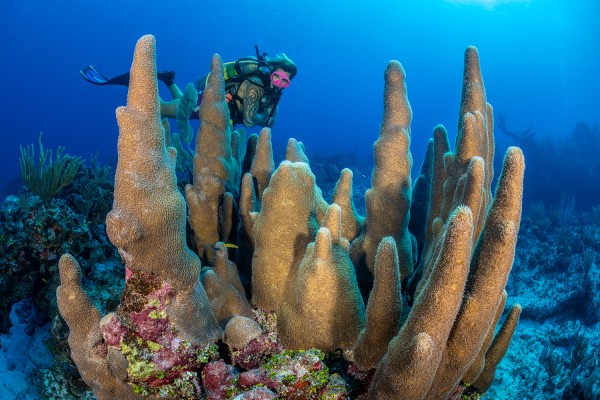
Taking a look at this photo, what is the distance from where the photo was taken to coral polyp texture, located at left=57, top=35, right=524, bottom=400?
178 cm

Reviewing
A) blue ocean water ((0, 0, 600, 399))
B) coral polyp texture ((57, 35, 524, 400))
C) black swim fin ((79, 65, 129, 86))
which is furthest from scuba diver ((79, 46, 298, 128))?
blue ocean water ((0, 0, 600, 399))

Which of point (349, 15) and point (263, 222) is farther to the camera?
point (349, 15)

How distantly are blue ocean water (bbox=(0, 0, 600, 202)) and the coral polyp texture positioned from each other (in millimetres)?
74565

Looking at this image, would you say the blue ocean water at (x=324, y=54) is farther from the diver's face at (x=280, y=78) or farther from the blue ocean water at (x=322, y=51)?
the diver's face at (x=280, y=78)

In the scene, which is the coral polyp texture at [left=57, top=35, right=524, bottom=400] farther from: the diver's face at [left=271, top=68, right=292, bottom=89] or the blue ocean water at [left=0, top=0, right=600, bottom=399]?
the blue ocean water at [left=0, top=0, right=600, bottom=399]

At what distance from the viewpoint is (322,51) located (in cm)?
13300

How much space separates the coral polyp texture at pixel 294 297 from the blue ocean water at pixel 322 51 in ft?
245

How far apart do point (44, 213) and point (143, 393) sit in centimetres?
289

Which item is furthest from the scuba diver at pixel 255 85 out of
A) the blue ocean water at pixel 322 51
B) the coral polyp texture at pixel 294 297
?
the blue ocean water at pixel 322 51

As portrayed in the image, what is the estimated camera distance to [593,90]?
88.9m

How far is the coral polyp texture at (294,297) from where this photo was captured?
1.78m

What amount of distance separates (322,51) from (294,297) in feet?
464

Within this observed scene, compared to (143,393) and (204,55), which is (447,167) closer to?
(143,393)

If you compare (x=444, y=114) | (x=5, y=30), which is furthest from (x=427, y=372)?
(x=5, y=30)
